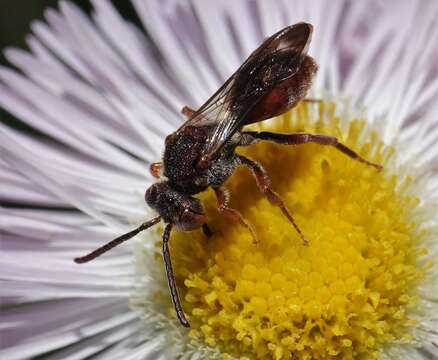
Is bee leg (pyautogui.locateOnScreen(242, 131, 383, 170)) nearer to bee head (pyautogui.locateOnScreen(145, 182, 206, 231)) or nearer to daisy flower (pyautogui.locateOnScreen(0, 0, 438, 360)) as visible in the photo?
daisy flower (pyautogui.locateOnScreen(0, 0, 438, 360))

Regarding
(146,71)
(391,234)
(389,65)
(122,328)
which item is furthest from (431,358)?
(146,71)

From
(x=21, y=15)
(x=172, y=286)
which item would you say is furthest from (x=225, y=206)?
(x=21, y=15)

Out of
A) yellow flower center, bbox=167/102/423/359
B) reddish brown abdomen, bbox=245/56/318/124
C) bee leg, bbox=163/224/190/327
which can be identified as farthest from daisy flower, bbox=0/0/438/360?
reddish brown abdomen, bbox=245/56/318/124

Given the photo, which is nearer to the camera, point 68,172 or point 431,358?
point 431,358

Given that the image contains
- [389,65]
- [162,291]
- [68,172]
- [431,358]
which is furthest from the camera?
[389,65]

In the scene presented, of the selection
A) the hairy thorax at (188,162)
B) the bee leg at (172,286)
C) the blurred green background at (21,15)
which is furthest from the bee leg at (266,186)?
the blurred green background at (21,15)

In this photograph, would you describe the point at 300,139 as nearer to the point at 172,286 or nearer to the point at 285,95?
the point at 285,95

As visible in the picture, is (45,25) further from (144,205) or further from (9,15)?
(144,205)

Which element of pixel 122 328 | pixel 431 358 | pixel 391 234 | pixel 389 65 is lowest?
pixel 431 358
